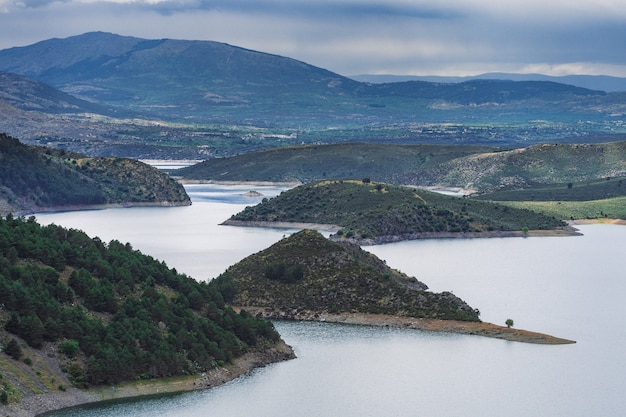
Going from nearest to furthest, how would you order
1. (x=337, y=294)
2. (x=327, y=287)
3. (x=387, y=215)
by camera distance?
(x=337, y=294)
(x=327, y=287)
(x=387, y=215)

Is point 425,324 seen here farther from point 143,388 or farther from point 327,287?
point 143,388

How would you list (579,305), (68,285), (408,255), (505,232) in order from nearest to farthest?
(68,285) < (579,305) < (408,255) < (505,232)

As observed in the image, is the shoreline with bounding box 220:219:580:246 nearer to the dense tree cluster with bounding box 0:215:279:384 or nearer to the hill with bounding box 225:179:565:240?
the hill with bounding box 225:179:565:240

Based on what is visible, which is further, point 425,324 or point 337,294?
point 337,294

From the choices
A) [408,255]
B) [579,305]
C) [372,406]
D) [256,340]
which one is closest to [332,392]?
[372,406]

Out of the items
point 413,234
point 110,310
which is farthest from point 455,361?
point 413,234

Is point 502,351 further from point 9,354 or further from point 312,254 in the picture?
point 9,354
